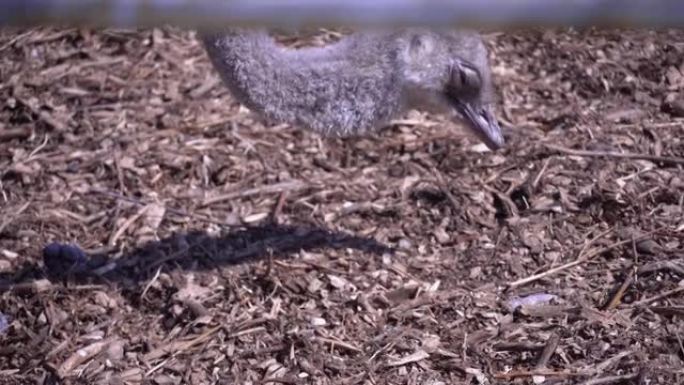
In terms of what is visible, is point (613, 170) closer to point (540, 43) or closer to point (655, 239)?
point (655, 239)

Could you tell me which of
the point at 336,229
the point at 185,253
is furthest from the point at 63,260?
the point at 336,229

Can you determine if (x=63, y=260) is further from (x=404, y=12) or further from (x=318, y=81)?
(x=404, y=12)

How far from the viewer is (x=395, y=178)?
221 inches

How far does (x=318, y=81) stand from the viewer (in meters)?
4.66

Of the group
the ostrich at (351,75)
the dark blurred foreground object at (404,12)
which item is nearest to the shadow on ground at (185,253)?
the ostrich at (351,75)

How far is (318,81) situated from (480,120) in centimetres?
69

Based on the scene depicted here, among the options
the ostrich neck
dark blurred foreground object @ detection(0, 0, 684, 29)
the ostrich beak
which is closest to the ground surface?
the ostrich beak

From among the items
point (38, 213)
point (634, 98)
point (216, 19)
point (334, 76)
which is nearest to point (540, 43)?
point (634, 98)

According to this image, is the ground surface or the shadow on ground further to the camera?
the shadow on ground

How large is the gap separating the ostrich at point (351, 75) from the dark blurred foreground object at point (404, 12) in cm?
276

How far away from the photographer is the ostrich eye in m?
4.70

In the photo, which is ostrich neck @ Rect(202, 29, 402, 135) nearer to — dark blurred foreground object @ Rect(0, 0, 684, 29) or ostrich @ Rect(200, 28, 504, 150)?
ostrich @ Rect(200, 28, 504, 150)

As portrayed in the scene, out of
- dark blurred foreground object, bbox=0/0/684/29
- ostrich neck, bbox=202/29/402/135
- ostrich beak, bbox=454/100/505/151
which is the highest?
dark blurred foreground object, bbox=0/0/684/29

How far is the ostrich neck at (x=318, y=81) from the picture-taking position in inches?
182
